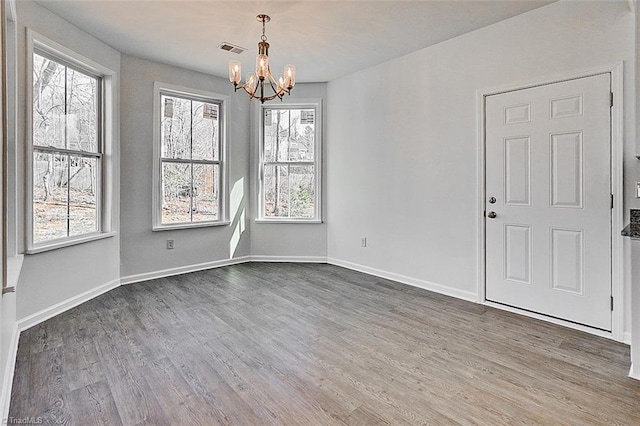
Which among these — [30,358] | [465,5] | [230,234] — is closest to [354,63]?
[465,5]

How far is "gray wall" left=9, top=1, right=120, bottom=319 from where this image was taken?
2.92 m

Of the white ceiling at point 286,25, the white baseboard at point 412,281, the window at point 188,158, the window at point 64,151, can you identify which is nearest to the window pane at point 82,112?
the window at point 64,151

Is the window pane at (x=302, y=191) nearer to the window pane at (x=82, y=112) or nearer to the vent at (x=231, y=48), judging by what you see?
the vent at (x=231, y=48)

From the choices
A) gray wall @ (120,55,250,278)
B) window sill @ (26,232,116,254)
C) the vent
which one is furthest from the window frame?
window sill @ (26,232,116,254)

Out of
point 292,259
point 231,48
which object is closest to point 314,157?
point 292,259

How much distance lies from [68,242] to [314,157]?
321 centimetres

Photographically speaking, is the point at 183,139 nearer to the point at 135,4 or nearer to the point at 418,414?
the point at 135,4

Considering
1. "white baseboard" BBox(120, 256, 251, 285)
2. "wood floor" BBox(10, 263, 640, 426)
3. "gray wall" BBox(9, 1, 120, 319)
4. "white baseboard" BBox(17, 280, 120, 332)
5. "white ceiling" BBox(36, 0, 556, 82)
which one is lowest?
"wood floor" BBox(10, 263, 640, 426)

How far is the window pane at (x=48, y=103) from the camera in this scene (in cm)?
313

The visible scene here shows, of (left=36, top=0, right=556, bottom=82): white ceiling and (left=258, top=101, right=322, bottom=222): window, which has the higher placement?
(left=36, top=0, right=556, bottom=82): white ceiling

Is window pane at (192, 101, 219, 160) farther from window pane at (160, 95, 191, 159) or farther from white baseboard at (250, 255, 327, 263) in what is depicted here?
white baseboard at (250, 255, 327, 263)

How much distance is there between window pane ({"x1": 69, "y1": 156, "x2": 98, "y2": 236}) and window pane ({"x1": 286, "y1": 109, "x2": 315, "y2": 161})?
2.55 metres

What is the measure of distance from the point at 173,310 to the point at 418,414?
2423 mm

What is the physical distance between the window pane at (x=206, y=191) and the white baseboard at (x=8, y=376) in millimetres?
2502
